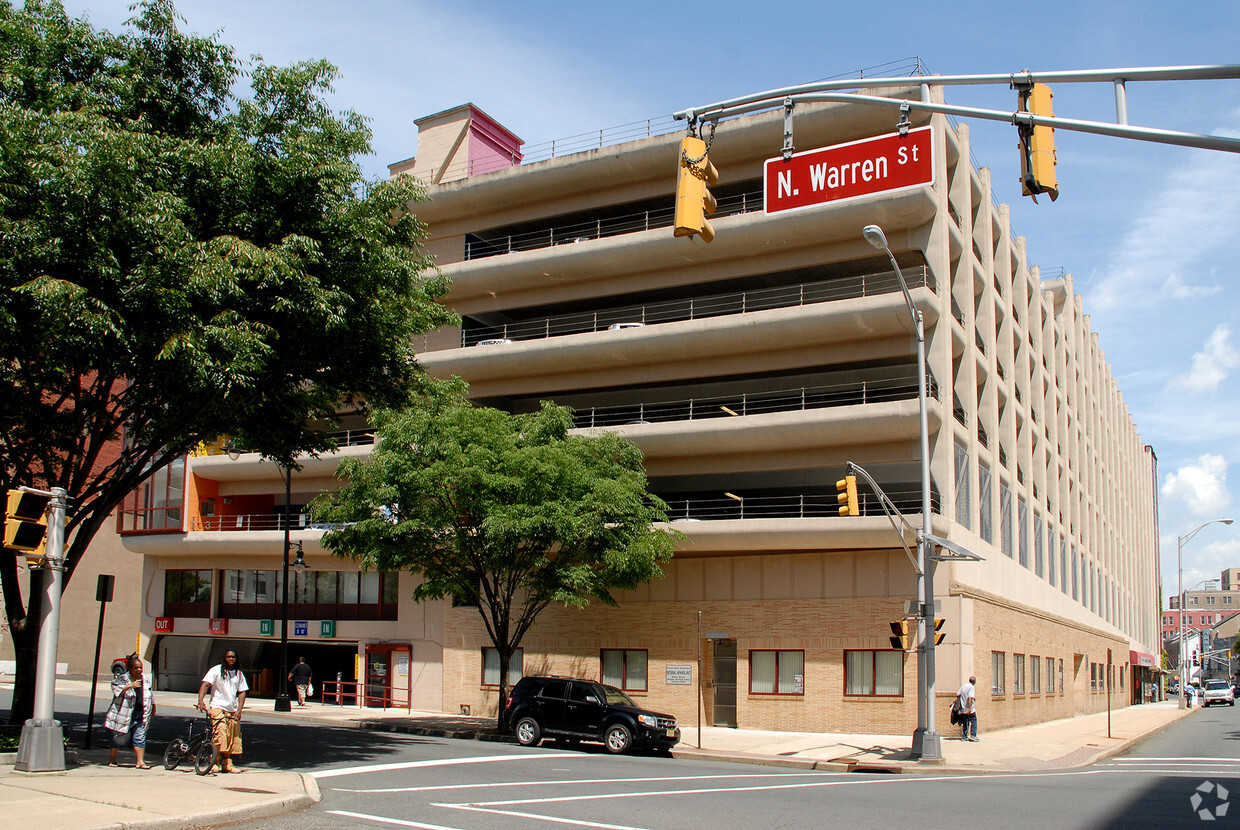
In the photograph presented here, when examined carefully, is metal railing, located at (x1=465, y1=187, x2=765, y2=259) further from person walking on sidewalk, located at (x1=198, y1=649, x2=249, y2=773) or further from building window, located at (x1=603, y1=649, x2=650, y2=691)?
person walking on sidewalk, located at (x1=198, y1=649, x2=249, y2=773)

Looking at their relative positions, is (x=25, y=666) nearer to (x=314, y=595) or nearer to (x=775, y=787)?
(x=775, y=787)

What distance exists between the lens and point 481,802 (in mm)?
14242

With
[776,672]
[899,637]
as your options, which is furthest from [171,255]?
[776,672]

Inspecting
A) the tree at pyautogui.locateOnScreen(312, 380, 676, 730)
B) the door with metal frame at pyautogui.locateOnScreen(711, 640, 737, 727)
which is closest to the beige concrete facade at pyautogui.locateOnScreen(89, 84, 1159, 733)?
the door with metal frame at pyautogui.locateOnScreen(711, 640, 737, 727)

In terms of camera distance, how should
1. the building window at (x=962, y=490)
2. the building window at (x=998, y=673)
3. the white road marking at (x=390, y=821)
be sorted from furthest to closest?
1. the building window at (x=998, y=673)
2. the building window at (x=962, y=490)
3. the white road marking at (x=390, y=821)

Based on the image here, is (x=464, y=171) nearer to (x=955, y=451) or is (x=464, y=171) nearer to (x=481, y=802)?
(x=955, y=451)

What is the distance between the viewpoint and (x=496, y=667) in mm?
35062

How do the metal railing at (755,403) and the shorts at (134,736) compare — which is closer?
the shorts at (134,736)

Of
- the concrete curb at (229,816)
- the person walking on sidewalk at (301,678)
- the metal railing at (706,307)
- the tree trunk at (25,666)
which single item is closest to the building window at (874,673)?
the metal railing at (706,307)

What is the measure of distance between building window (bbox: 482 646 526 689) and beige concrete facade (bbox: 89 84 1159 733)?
0.35 meters

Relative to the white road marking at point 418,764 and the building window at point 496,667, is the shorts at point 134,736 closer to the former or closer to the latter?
the white road marking at point 418,764

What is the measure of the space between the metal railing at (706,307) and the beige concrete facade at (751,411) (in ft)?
0.32

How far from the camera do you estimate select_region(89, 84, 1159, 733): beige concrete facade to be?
30.2m

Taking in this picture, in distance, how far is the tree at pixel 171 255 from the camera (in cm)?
1539
